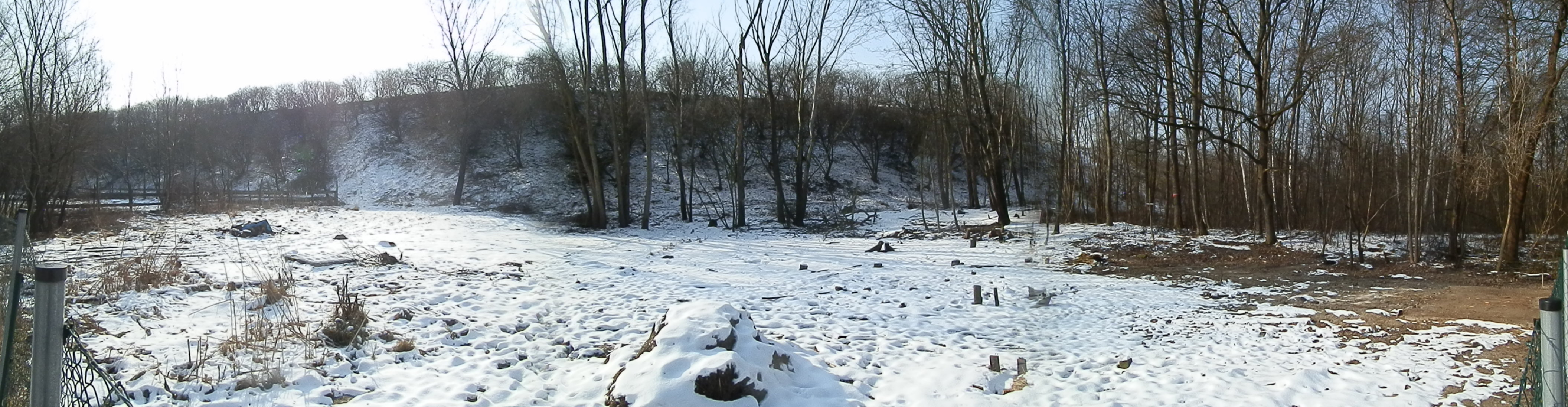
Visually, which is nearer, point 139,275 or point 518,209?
point 139,275

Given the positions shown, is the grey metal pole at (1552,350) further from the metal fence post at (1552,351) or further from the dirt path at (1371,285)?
the dirt path at (1371,285)

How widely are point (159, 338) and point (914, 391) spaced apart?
219 inches

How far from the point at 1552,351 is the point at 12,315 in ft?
16.8

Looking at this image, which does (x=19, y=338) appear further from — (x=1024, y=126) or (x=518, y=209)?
(x=518, y=209)

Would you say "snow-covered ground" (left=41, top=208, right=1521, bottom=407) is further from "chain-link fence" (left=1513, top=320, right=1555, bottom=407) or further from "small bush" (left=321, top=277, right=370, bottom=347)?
"chain-link fence" (left=1513, top=320, right=1555, bottom=407)

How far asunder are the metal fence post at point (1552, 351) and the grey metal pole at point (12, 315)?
16.3 feet

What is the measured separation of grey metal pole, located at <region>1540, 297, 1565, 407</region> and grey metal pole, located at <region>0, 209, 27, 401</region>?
4988mm

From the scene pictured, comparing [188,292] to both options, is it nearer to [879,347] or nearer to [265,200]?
[879,347]

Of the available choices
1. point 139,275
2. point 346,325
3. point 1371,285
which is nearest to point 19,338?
point 346,325

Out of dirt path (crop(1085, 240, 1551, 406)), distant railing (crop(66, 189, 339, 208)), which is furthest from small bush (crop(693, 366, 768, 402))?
distant railing (crop(66, 189, 339, 208))

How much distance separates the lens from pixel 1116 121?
914 inches

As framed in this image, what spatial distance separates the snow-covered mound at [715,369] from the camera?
15.9 feet

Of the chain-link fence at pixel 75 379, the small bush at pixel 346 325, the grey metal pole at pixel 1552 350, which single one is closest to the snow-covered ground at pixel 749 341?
the small bush at pixel 346 325

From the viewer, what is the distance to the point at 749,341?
565 centimetres
